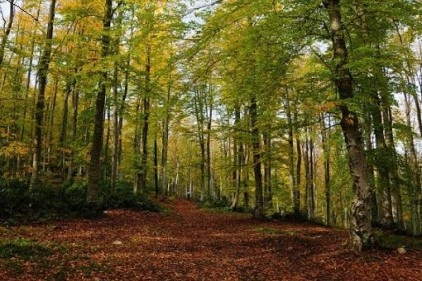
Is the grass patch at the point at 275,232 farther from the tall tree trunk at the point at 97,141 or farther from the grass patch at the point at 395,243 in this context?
the tall tree trunk at the point at 97,141

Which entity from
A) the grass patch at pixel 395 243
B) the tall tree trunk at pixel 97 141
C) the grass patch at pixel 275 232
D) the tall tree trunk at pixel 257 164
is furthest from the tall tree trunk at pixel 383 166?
the tall tree trunk at pixel 97 141

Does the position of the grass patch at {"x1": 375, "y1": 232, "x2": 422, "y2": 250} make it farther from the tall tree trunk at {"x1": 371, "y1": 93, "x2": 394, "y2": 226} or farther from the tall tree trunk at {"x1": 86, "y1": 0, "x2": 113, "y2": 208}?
the tall tree trunk at {"x1": 86, "y1": 0, "x2": 113, "y2": 208}

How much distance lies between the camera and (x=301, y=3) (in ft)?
29.8

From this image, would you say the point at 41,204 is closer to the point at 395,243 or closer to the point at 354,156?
the point at 354,156

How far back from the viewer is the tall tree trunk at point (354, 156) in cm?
878

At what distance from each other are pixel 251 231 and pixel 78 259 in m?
7.66

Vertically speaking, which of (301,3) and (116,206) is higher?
(301,3)

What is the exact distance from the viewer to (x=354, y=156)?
9.16m

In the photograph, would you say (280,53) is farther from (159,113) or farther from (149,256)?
(149,256)

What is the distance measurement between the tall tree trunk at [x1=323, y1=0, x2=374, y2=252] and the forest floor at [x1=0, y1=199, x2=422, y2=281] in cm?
50

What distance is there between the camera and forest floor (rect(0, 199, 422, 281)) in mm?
7176

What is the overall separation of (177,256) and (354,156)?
203 inches

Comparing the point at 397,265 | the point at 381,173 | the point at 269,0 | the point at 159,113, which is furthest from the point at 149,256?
the point at 381,173

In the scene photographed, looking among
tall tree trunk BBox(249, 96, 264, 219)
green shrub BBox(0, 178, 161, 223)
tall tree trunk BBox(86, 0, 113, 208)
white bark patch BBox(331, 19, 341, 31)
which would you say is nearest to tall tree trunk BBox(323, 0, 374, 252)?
white bark patch BBox(331, 19, 341, 31)
